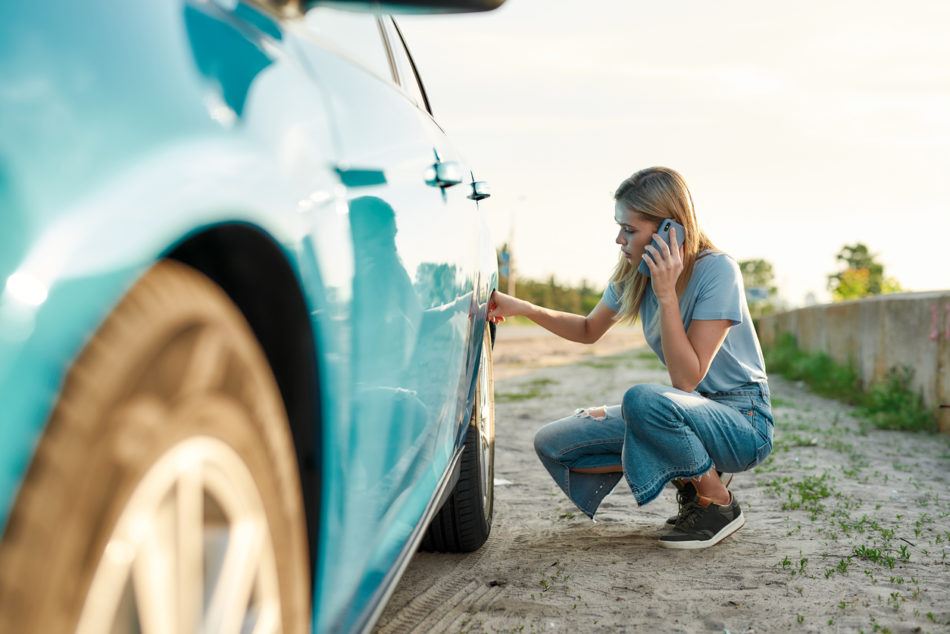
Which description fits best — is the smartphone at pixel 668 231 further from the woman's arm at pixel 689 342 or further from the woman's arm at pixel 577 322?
the woman's arm at pixel 577 322

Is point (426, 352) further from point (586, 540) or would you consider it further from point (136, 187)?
point (586, 540)

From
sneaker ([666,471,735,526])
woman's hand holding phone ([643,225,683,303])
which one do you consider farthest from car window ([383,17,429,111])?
sneaker ([666,471,735,526])

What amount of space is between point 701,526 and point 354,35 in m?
2.47

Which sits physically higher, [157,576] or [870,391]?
[157,576]

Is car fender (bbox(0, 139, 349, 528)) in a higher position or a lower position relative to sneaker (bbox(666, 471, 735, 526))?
higher

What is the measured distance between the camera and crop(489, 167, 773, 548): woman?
332cm

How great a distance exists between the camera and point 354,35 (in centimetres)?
189

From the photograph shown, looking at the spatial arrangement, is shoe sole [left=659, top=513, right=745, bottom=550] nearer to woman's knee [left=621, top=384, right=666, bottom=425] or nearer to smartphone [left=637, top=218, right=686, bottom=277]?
woman's knee [left=621, top=384, right=666, bottom=425]

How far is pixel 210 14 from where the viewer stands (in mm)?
1019

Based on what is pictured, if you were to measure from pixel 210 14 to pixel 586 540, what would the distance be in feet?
9.71

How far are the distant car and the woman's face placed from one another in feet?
6.54

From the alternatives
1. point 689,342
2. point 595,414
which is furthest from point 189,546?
point 595,414

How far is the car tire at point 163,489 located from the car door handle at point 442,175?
1.04 m

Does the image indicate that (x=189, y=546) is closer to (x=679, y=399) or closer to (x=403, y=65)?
(x=403, y=65)
